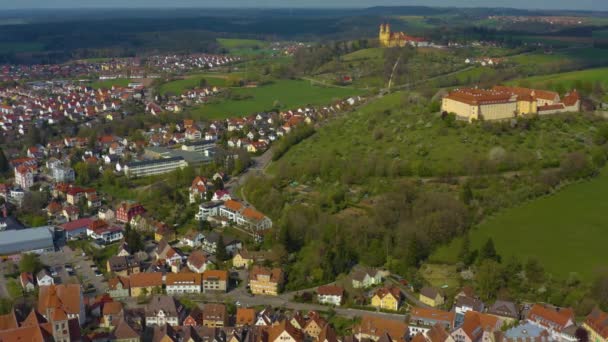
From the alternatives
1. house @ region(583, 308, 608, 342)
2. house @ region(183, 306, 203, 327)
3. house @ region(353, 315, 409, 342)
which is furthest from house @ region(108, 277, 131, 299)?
house @ region(583, 308, 608, 342)

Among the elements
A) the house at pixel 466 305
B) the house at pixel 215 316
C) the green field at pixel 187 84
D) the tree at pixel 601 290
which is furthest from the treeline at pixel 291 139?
the green field at pixel 187 84

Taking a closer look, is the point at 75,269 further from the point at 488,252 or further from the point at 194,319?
the point at 488,252

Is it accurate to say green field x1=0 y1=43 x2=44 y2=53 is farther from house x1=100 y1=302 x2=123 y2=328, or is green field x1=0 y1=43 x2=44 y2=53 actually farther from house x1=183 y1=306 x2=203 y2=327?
house x1=183 y1=306 x2=203 y2=327

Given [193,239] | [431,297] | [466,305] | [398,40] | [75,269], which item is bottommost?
[75,269]

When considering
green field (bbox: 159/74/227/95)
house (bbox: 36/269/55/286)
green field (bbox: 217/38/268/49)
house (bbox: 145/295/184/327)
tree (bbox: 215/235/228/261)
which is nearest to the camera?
house (bbox: 145/295/184/327)

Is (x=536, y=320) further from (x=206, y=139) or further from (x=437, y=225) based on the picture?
(x=206, y=139)

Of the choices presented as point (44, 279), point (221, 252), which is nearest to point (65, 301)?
point (44, 279)
